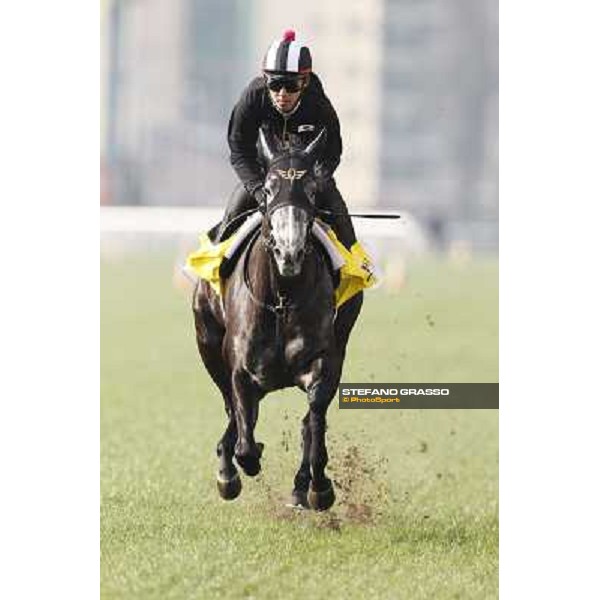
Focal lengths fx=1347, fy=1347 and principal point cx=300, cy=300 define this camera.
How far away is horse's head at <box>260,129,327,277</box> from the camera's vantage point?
5.17 meters

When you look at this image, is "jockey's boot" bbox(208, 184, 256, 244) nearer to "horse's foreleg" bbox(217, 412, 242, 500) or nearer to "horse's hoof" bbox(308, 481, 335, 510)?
"horse's foreleg" bbox(217, 412, 242, 500)

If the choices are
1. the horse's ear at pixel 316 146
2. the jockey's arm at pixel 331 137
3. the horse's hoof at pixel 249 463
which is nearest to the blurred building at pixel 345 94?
the jockey's arm at pixel 331 137

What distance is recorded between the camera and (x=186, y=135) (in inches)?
623

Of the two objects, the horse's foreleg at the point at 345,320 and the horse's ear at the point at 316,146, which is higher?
the horse's ear at the point at 316,146

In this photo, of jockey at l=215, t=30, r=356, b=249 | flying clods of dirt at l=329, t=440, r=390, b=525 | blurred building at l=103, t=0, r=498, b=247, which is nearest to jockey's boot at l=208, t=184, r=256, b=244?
jockey at l=215, t=30, r=356, b=249

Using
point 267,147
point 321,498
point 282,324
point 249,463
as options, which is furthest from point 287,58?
point 321,498

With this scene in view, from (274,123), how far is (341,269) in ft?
2.39

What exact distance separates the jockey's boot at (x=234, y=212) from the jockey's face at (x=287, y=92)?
1.44 feet

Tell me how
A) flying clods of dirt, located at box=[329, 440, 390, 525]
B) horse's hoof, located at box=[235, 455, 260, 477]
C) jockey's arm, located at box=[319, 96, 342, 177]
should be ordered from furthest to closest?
flying clods of dirt, located at box=[329, 440, 390, 525]
jockey's arm, located at box=[319, 96, 342, 177]
horse's hoof, located at box=[235, 455, 260, 477]

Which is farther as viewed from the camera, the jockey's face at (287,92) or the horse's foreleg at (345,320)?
the horse's foreleg at (345,320)

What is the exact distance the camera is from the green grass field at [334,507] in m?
5.95

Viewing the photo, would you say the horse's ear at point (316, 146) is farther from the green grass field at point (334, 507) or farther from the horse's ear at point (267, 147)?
the green grass field at point (334, 507)

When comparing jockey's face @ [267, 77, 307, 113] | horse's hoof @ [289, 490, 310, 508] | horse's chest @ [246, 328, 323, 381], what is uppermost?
jockey's face @ [267, 77, 307, 113]

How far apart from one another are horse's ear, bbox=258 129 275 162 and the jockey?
0.16 m
